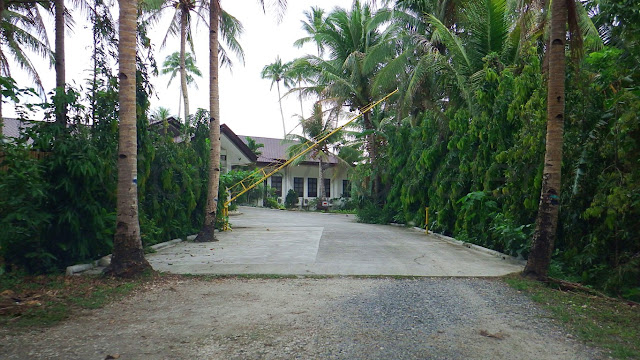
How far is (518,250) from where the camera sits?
948 centimetres

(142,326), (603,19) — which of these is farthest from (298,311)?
(603,19)

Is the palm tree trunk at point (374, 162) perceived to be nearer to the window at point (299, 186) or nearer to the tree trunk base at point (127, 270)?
the window at point (299, 186)

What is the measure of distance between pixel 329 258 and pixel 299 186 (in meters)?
28.2

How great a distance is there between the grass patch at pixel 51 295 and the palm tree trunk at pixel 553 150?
20.7ft

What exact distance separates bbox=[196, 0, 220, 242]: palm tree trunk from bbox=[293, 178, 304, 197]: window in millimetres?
25016

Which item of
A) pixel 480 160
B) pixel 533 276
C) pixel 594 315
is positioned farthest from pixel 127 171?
pixel 480 160

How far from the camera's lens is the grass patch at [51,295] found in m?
5.14

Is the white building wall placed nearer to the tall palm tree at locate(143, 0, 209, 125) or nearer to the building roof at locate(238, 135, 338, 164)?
the building roof at locate(238, 135, 338, 164)

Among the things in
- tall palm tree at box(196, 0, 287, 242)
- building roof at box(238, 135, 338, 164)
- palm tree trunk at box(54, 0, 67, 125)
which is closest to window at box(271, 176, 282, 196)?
building roof at box(238, 135, 338, 164)

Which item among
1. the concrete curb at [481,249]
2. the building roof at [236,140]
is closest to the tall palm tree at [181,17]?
the building roof at [236,140]

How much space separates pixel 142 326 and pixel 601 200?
21.7ft

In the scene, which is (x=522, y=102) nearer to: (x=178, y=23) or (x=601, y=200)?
(x=601, y=200)

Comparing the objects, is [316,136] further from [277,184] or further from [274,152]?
[274,152]

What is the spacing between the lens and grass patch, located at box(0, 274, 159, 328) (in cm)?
514
